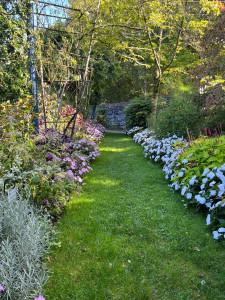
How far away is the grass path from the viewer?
1682 millimetres

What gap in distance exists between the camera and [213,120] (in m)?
5.36

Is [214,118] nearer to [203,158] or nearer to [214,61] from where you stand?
[214,61]

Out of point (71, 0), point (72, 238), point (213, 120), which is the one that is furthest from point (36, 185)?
point (71, 0)

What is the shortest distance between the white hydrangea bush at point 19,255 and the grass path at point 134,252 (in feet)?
0.88

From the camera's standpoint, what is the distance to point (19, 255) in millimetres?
1552

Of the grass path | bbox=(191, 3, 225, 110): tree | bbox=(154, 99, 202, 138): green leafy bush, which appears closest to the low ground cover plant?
the grass path

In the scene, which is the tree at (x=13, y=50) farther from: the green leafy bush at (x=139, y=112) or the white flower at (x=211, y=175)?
the green leafy bush at (x=139, y=112)

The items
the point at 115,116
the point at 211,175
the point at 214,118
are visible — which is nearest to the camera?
the point at 211,175

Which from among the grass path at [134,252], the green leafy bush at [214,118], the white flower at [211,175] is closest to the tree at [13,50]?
the grass path at [134,252]

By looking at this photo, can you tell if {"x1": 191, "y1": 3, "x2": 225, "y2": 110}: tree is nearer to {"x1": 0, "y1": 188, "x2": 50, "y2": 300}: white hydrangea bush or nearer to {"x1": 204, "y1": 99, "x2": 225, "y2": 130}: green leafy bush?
{"x1": 204, "y1": 99, "x2": 225, "y2": 130}: green leafy bush

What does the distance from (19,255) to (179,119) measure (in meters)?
5.10

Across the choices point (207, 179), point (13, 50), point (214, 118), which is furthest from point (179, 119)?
point (13, 50)

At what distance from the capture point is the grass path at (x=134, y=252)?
66.2 inches

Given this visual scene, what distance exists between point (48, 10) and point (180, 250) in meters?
5.15
